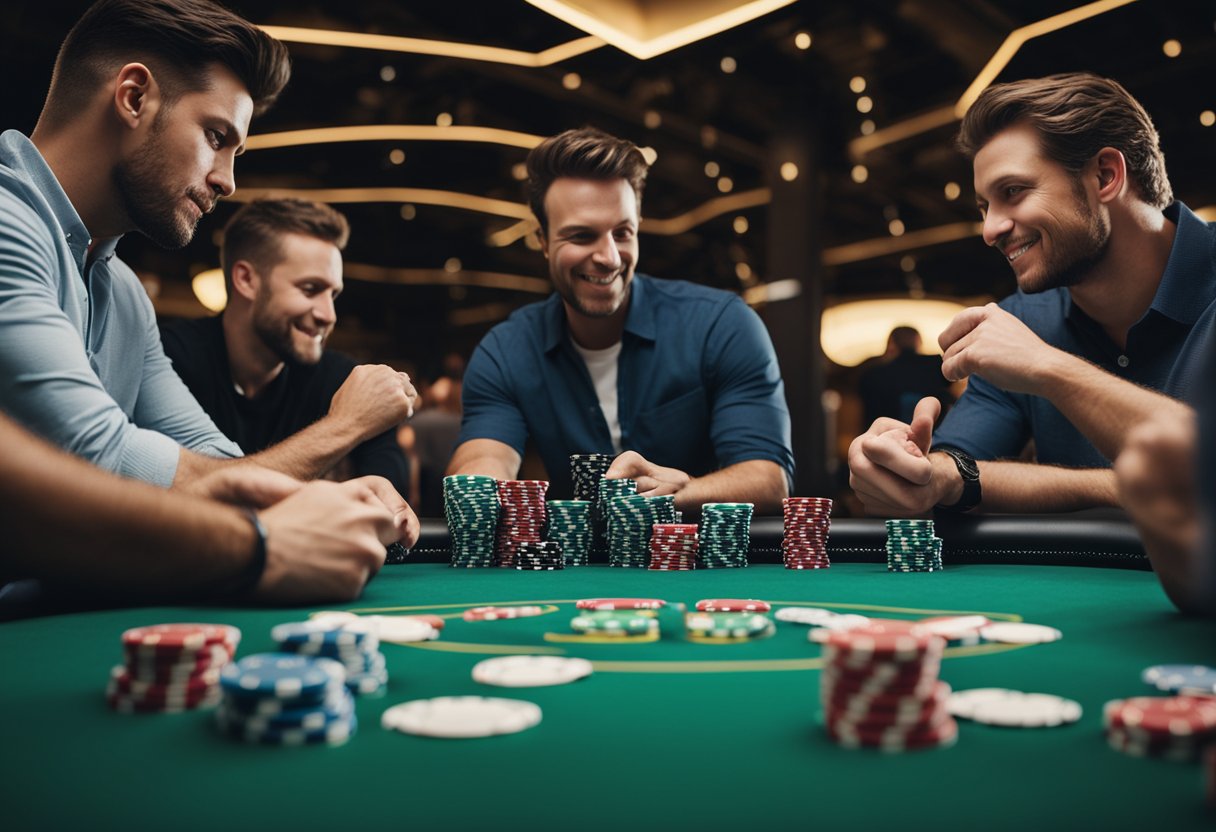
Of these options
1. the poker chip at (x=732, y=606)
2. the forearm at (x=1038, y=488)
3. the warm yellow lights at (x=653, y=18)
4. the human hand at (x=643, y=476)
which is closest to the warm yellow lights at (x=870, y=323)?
the warm yellow lights at (x=653, y=18)

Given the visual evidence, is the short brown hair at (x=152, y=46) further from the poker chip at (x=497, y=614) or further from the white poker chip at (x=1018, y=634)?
the white poker chip at (x=1018, y=634)

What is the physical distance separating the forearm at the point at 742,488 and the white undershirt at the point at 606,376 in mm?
523

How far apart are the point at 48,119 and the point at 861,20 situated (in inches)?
240

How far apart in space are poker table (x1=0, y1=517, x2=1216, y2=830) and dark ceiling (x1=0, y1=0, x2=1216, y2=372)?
4564mm

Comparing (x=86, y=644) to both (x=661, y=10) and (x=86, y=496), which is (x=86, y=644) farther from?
(x=661, y=10)

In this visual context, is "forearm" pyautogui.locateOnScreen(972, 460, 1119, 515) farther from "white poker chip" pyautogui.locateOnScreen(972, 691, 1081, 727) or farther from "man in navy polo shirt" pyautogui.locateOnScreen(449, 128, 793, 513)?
"white poker chip" pyautogui.locateOnScreen(972, 691, 1081, 727)

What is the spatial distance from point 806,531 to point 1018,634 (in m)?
1.09

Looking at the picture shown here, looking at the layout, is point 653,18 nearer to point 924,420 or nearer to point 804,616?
point 924,420

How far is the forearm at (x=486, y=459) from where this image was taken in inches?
124

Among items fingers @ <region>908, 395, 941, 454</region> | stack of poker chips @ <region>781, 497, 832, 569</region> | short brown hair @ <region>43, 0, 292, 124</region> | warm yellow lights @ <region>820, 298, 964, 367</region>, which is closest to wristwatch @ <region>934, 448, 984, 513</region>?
fingers @ <region>908, 395, 941, 454</region>

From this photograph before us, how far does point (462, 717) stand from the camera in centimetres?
90

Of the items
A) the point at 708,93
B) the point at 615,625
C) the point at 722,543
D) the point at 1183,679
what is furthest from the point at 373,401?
the point at 708,93

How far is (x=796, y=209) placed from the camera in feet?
29.1

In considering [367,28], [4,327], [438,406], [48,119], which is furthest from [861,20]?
[4,327]
